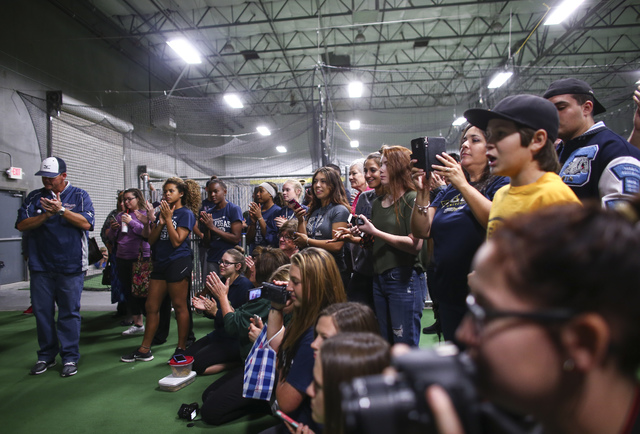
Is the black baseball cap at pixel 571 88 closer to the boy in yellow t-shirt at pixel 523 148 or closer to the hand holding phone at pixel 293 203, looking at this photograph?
the boy in yellow t-shirt at pixel 523 148

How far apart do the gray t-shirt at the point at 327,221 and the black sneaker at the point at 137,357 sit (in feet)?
6.75

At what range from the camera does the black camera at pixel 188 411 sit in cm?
254

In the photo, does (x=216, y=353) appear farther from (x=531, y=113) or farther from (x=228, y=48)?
(x=228, y=48)

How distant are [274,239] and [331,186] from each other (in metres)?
1.39

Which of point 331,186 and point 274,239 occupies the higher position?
point 331,186

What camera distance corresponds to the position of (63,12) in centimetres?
916

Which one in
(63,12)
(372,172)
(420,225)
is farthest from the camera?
(63,12)

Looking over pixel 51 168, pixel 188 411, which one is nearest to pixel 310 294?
pixel 188 411

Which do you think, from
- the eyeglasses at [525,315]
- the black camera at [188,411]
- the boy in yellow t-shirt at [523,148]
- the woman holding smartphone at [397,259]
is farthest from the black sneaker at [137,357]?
the eyeglasses at [525,315]

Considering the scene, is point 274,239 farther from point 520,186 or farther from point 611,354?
point 611,354

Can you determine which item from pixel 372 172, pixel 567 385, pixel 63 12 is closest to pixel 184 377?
pixel 372 172

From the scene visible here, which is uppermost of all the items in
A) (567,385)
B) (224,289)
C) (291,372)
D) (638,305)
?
(638,305)

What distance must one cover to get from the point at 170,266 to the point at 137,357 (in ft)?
3.32

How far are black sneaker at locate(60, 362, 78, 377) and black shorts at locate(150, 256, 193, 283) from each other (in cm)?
100
